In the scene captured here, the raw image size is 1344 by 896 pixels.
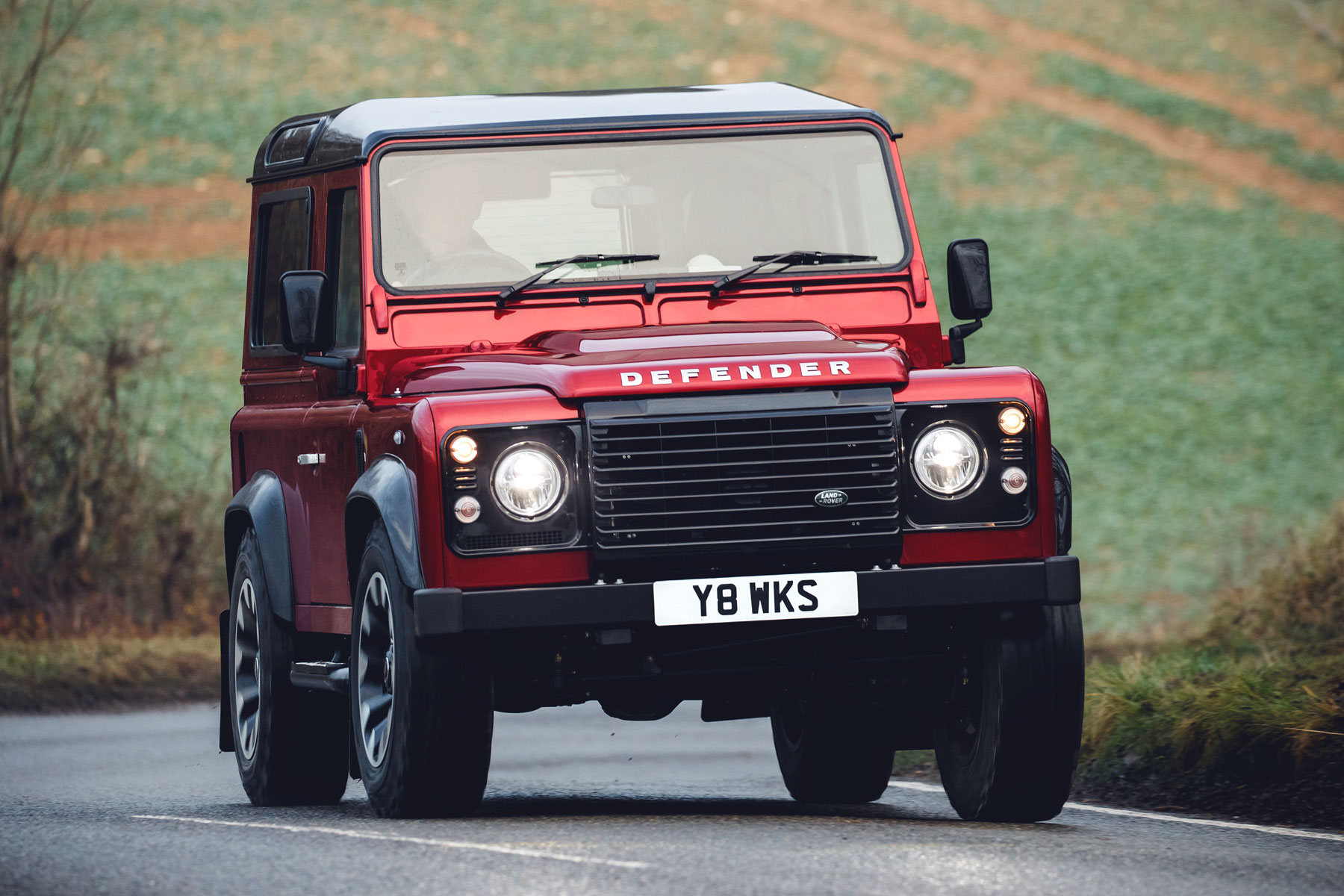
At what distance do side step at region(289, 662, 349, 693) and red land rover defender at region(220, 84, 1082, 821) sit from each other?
32 millimetres

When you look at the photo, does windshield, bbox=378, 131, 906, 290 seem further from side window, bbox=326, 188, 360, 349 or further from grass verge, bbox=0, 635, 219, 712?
grass verge, bbox=0, 635, 219, 712

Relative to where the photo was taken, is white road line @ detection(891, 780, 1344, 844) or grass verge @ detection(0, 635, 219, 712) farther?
grass verge @ detection(0, 635, 219, 712)

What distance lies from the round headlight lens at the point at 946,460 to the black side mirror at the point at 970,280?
4.39 ft

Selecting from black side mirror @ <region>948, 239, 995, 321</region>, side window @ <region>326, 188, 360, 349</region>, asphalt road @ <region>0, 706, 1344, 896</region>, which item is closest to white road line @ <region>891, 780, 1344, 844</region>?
asphalt road @ <region>0, 706, 1344, 896</region>

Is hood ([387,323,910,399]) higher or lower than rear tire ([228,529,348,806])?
higher

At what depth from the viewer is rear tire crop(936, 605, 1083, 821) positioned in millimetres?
8641

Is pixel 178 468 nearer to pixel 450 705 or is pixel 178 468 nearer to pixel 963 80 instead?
pixel 450 705

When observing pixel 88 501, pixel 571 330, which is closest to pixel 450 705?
pixel 571 330

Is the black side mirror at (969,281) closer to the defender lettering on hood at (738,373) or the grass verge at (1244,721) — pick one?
the defender lettering on hood at (738,373)

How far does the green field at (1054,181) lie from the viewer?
112 ft

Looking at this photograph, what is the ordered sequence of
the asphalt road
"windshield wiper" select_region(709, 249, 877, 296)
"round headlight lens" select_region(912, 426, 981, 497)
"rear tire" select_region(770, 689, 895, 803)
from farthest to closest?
"rear tire" select_region(770, 689, 895, 803), "windshield wiper" select_region(709, 249, 877, 296), "round headlight lens" select_region(912, 426, 981, 497), the asphalt road

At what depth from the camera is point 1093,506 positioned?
1275 inches

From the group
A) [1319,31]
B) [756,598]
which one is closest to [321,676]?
[756,598]

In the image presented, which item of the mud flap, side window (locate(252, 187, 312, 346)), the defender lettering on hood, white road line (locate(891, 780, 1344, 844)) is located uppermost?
side window (locate(252, 187, 312, 346))
